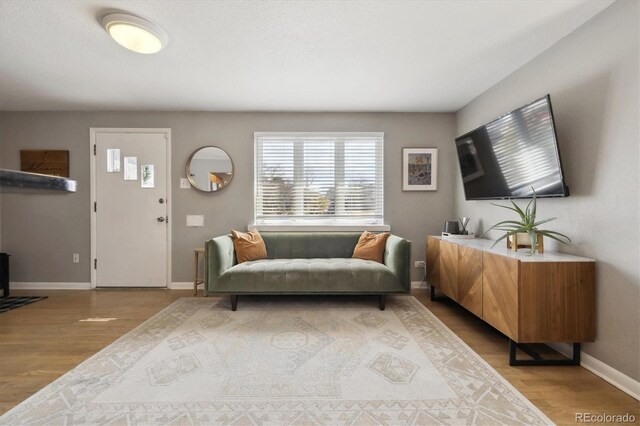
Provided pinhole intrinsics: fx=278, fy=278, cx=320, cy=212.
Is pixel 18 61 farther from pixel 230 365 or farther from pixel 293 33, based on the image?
pixel 230 365

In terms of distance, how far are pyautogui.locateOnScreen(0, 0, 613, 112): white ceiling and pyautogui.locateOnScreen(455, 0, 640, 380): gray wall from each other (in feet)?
0.74

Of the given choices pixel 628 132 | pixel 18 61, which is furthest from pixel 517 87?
pixel 18 61

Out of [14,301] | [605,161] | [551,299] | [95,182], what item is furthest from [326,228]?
[14,301]

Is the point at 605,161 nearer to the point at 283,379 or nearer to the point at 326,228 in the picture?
the point at 283,379

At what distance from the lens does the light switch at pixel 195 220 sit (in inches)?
145

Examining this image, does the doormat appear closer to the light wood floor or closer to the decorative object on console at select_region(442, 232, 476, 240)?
the light wood floor

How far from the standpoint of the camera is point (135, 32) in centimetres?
193

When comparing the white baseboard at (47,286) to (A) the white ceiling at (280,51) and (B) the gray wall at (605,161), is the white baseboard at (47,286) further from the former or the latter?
(B) the gray wall at (605,161)

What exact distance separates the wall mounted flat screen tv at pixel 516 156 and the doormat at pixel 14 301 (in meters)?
5.05

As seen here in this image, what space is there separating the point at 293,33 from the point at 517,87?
2.11 metres

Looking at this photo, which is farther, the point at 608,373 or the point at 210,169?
Result: the point at 210,169

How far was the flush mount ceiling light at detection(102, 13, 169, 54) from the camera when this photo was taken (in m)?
1.85

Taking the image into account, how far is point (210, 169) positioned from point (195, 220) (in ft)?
2.31
